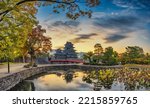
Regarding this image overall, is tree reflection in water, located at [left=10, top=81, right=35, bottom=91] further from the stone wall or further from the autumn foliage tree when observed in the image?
the autumn foliage tree

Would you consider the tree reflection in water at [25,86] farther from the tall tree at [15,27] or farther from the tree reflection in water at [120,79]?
the tree reflection in water at [120,79]

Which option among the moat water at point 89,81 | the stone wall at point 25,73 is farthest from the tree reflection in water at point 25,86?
the stone wall at point 25,73

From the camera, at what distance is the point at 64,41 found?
10555 millimetres

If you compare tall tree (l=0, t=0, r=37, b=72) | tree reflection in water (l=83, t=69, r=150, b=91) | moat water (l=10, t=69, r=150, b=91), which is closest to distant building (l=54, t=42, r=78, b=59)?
moat water (l=10, t=69, r=150, b=91)

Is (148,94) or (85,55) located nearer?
(148,94)

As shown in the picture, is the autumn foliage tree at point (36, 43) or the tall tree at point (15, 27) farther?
the autumn foliage tree at point (36, 43)

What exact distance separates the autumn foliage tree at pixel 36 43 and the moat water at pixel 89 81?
0.45 m

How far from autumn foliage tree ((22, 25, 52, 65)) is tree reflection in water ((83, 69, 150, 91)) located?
0.96 metres

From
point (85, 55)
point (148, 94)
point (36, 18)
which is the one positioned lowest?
point (148, 94)

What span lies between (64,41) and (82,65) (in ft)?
1.96

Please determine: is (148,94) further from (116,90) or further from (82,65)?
(82,65)

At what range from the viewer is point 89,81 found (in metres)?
10.5

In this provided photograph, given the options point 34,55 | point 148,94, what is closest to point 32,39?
point 34,55

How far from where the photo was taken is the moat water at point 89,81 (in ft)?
34.0
